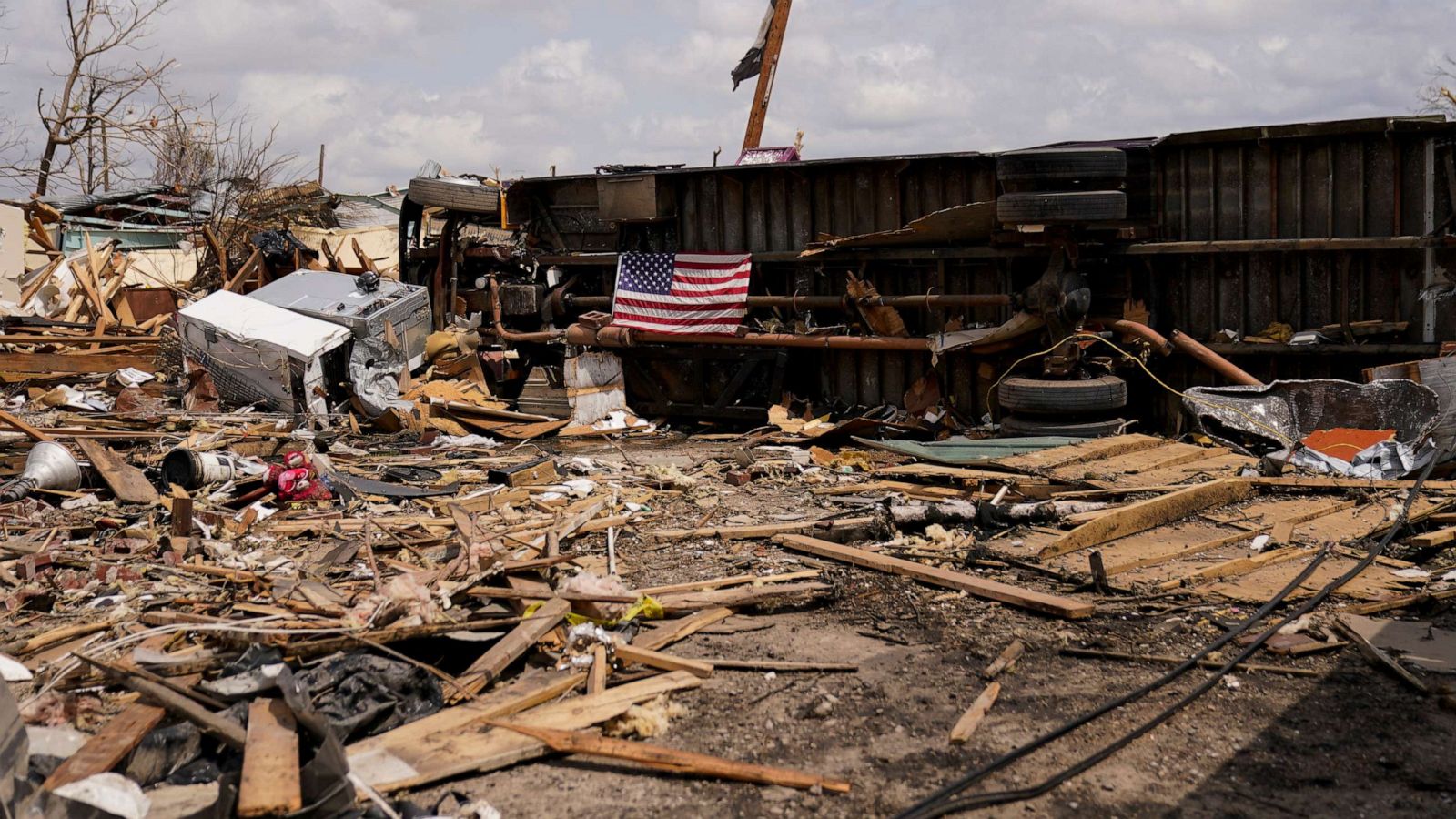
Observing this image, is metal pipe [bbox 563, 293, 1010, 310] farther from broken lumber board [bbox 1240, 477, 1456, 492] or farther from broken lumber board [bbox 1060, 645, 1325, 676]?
broken lumber board [bbox 1060, 645, 1325, 676]

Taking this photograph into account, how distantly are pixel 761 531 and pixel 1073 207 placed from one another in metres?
5.22

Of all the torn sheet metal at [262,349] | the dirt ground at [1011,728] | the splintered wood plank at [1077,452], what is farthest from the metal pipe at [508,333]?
the dirt ground at [1011,728]

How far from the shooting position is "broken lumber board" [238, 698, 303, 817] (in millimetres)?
4402

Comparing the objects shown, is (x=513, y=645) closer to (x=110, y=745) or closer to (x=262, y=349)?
(x=110, y=745)

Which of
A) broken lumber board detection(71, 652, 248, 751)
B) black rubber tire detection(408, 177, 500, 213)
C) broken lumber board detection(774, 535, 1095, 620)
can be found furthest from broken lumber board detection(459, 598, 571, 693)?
black rubber tire detection(408, 177, 500, 213)

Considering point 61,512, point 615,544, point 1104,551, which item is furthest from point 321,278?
point 1104,551

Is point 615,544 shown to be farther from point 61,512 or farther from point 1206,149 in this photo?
point 1206,149

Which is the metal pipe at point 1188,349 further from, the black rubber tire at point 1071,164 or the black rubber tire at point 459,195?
the black rubber tire at point 459,195

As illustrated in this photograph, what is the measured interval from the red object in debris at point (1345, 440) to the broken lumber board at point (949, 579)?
15.5 feet

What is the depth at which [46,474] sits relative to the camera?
422 inches

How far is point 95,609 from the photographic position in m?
7.48

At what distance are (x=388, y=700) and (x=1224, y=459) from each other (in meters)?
8.15

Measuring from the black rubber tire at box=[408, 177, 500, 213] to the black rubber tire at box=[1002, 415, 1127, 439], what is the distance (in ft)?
29.5

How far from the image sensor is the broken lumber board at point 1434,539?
7875 mm
